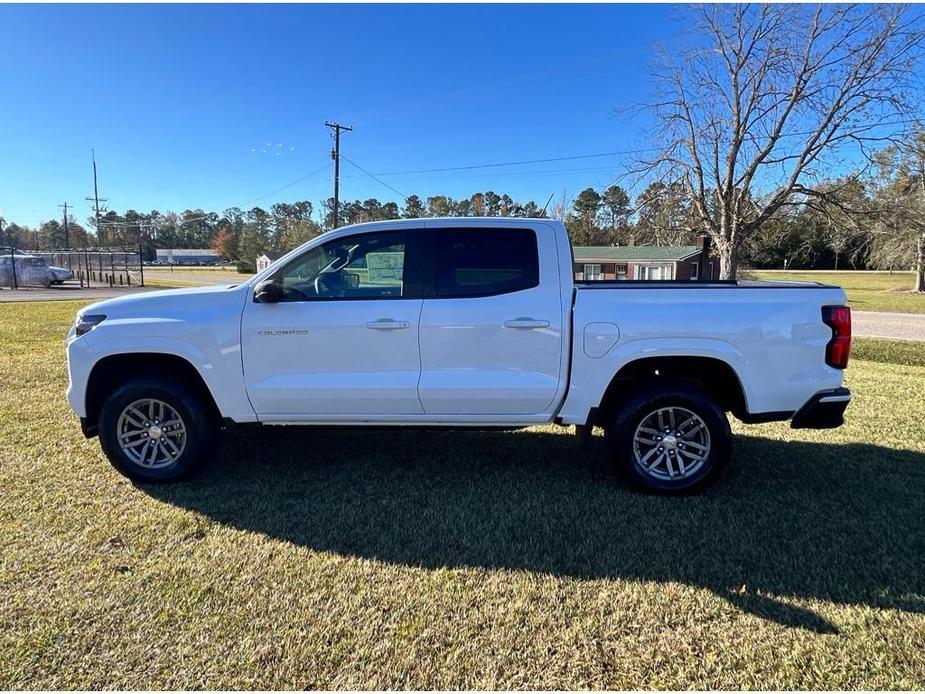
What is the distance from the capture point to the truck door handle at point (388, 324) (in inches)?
149

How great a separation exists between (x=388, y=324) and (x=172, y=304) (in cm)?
160

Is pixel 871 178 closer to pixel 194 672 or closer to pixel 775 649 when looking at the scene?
pixel 775 649

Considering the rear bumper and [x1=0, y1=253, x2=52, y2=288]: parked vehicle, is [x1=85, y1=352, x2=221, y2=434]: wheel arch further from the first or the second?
[x1=0, y1=253, x2=52, y2=288]: parked vehicle

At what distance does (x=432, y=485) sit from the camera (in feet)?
13.6

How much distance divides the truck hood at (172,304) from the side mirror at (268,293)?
0.55 feet

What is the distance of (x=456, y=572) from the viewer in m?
3.04

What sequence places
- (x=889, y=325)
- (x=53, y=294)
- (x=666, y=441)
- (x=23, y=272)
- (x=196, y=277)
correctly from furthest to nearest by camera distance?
(x=196, y=277), (x=23, y=272), (x=53, y=294), (x=889, y=325), (x=666, y=441)

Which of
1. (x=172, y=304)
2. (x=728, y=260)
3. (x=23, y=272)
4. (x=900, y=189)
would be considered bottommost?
(x=172, y=304)

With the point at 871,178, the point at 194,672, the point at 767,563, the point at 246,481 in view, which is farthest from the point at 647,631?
the point at 871,178

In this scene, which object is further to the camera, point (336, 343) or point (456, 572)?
point (336, 343)

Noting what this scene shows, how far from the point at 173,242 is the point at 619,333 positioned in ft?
465

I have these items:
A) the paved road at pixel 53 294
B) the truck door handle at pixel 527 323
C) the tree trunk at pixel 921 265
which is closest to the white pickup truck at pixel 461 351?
Answer: the truck door handle at pixel 527 323

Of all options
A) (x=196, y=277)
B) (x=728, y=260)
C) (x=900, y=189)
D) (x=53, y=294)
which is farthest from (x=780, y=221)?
(x=196, y=277)

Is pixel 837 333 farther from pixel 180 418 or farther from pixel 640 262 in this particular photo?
pixel 640 262
